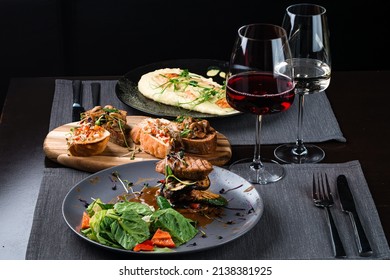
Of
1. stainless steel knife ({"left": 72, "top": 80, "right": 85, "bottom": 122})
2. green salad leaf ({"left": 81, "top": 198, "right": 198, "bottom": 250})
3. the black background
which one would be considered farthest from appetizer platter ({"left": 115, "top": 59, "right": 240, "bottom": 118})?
the black background

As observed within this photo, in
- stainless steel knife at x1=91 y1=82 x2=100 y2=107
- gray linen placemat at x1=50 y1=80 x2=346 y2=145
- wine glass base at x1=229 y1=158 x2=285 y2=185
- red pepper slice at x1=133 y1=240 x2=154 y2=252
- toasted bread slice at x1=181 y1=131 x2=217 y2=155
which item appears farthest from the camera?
stainless steel knife at x1=91 y1=82 x2=100 y2=107

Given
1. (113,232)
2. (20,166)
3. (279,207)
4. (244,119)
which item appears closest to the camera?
(113,232)

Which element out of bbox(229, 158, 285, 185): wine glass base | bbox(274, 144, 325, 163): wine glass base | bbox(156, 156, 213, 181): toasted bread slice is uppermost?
bbox(156, 156, 213, 181): toasted bread slice

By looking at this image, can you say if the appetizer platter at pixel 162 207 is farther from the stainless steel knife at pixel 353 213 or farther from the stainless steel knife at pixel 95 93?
the stainless steel knife at pixel 95 93

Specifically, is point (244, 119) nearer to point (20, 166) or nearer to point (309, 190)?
point (309, 190)

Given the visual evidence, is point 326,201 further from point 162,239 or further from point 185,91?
point 185,91

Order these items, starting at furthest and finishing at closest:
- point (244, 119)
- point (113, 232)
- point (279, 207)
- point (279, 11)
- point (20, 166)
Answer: point (279, 11), point (244, 119), point (20, 166), point (279, 207), point (113, 232)

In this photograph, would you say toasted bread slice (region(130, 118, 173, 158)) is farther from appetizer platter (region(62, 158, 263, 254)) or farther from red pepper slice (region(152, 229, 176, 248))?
red pepper slice (region(152, 229, 176, 248))
